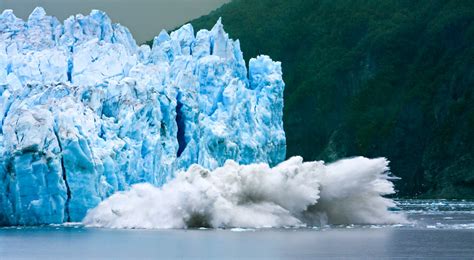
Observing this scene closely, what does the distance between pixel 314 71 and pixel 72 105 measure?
69.2m

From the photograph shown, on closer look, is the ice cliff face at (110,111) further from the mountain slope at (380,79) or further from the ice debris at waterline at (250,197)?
the mountain slope at (380,79)

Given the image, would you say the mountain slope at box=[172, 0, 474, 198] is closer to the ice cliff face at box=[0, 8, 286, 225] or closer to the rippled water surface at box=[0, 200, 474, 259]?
the ice cliff face at box=[0, 8, 286, 225]

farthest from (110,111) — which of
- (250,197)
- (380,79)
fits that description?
(380,79)

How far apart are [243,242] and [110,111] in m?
12.2

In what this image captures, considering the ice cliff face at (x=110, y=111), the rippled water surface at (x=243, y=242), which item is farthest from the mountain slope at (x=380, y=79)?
the rippled water surface at (x=243, y=242)

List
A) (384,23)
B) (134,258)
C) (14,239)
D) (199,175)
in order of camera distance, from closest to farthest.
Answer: (134,258)
(14,239)
(199,175)
(384,23)

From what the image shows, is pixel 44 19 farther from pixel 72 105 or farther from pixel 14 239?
pixel 14 239

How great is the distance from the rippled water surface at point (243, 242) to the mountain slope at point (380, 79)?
140ft

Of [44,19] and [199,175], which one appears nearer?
[199,175]

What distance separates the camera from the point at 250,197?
132ft

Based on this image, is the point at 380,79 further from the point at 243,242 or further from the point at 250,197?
the point at 243,242

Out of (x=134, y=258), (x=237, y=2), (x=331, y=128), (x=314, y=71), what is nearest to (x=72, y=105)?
(x=134, y=258)

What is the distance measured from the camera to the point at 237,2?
131 meters

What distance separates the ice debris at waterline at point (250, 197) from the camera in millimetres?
39750
